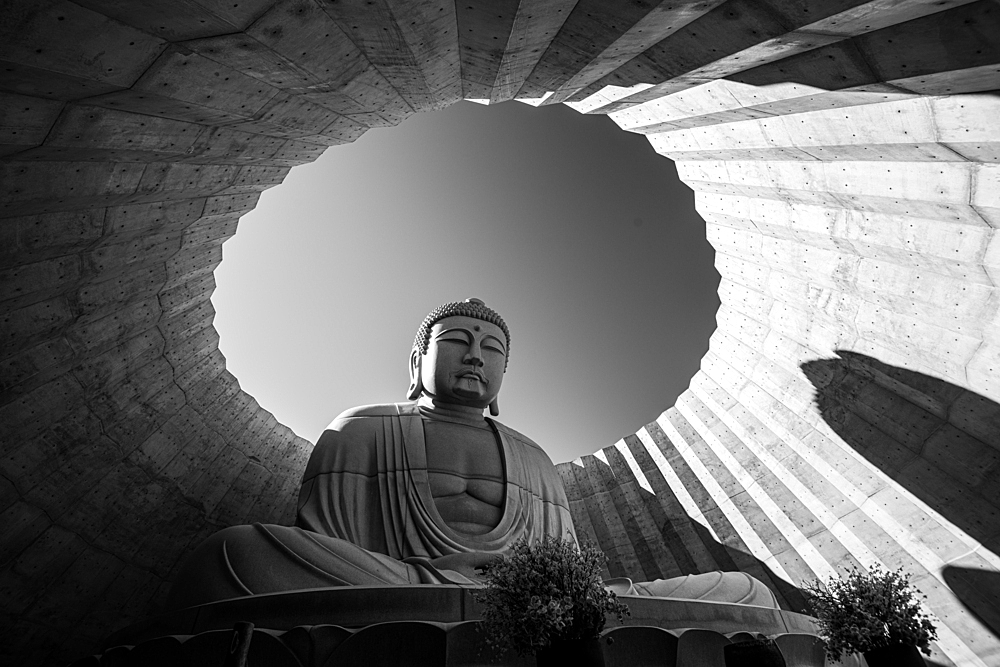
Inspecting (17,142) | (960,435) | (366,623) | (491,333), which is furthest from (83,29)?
(960,435)

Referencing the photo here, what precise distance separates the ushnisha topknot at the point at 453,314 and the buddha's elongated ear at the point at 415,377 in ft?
0.27

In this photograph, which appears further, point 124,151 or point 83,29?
point 124,151

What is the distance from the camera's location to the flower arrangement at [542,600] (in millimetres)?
2656

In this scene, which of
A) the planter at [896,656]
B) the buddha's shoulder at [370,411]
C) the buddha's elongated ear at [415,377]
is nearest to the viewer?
the planter at [896,656]

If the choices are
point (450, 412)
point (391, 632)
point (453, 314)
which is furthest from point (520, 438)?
point (391, 632)

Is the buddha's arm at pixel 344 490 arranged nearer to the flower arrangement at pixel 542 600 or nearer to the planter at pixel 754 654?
the flower arrangement at pixel 542 600

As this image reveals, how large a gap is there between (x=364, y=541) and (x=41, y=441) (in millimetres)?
2773

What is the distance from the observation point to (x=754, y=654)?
2.92 meters

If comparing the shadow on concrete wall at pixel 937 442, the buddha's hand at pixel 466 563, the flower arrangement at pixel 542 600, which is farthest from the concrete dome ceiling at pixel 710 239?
the buddha's hand at pixel 466 563

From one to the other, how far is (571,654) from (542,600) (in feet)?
0.82

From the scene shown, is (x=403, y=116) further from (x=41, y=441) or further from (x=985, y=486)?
(x=985, y=486)

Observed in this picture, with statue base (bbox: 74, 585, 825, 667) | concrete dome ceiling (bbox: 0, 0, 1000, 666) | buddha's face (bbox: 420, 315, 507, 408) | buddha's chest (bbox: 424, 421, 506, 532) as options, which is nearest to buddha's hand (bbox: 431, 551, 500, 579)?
buddha's chest (bbox: 424, 421, 506, 532)

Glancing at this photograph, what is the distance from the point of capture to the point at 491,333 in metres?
6.66

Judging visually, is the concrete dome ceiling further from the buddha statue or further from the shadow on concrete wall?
the buddha statue
